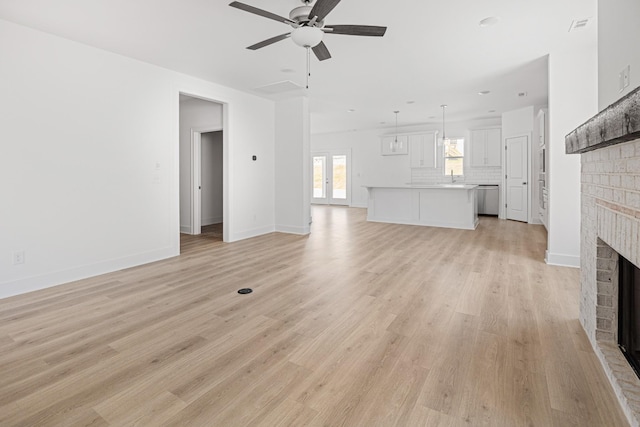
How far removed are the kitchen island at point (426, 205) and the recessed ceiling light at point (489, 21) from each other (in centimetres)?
404

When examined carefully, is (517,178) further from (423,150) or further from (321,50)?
(321,50)

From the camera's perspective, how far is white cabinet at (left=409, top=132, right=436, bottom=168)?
32.6 ft

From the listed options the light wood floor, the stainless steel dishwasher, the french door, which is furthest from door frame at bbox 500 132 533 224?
the french door

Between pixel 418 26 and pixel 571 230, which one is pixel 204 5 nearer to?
pixel 418 26

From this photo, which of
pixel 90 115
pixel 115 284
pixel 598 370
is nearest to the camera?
pixel 598 370

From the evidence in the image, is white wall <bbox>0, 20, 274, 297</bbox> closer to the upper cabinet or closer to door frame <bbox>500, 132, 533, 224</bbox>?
door frame <bbox>500, 132, 533, 224</bbox>

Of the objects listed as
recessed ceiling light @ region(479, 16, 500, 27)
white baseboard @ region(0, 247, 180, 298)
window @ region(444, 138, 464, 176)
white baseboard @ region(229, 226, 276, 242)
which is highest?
recessed ceiling light @ region(479, 16, 500, 27)

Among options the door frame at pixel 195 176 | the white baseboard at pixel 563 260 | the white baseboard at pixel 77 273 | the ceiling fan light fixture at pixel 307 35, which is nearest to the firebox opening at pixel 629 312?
the white baseboard at pixel 563 260

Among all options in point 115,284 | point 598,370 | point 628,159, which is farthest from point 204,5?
point 598,370

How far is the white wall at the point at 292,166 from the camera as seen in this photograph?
6.48m

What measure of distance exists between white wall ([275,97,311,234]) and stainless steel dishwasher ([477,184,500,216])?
5469 mm

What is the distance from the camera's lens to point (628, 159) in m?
1.58

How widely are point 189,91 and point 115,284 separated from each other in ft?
9.86

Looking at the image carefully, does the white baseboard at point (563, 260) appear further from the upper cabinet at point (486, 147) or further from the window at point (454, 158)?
the window at point (454, 158)
